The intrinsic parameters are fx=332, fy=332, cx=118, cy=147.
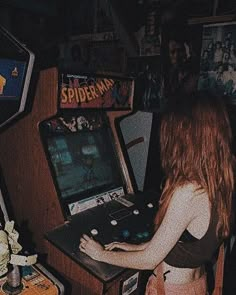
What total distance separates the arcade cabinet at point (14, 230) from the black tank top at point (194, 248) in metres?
0.46

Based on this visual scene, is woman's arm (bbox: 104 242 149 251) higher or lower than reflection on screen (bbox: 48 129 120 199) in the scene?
lower

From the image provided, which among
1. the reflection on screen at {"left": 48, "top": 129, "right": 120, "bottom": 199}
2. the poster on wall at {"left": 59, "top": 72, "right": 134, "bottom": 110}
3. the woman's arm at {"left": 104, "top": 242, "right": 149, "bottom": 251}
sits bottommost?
the woman's arm at {"left": 104, "top": 242, "right": 149, "bottom": 251}

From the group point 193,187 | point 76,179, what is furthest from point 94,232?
point 193,187

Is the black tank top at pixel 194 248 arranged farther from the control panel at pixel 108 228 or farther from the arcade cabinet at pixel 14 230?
the arcade cabinet at pixel 14 230

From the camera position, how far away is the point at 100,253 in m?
1.40

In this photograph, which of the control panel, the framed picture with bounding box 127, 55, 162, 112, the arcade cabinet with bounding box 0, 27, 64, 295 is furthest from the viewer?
the framed picture with bounding box 127, 55, 162, 112

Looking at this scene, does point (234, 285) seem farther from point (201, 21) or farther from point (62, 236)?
point (201, 21)

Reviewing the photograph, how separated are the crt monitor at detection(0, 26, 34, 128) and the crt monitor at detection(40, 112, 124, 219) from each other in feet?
1.13

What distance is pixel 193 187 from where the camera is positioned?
123 centimetres

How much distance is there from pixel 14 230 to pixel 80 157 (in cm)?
77

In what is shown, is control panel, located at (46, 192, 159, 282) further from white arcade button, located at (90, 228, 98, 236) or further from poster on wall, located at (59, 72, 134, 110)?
poster on wall, located at (59, 72, 134, 110)

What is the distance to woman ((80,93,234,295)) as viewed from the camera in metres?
1.21

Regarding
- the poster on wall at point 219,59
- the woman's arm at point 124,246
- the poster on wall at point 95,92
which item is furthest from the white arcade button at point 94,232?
the poster on wall at point 219,59

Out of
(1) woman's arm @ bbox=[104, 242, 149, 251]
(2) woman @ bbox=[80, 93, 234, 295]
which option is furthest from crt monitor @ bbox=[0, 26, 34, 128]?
(1) woman's arm @ bbox=[104, 242, 149, 251]
